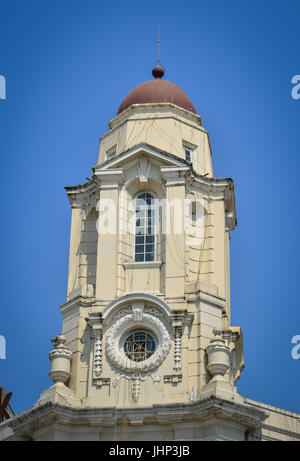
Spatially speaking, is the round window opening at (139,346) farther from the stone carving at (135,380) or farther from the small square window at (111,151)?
the small square window at (111,151)

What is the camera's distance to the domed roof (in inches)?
2037

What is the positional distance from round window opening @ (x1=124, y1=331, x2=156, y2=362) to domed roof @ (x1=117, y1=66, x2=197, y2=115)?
460 inches

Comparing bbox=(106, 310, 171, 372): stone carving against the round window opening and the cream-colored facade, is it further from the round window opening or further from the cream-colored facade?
the round window opening

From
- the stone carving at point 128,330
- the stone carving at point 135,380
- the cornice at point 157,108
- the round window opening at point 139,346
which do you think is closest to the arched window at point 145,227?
the stone carving at point 128,330

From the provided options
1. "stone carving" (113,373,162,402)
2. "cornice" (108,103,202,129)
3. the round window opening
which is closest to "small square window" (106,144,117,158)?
"cornice" (108,103,202,129)

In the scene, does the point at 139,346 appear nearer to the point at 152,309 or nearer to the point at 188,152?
the point at 152,309

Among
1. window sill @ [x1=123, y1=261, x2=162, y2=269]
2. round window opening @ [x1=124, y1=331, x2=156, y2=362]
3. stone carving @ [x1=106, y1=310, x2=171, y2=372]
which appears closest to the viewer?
stone carving @ [x1=106, y1=310, x2=171, y2=372]

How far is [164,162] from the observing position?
48.8 metres

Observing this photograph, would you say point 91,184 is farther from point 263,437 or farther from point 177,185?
point 263,437

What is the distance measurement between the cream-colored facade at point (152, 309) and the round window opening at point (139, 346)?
0.05 meters

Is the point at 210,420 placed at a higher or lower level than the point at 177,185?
lower

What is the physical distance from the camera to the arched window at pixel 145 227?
157 ft
